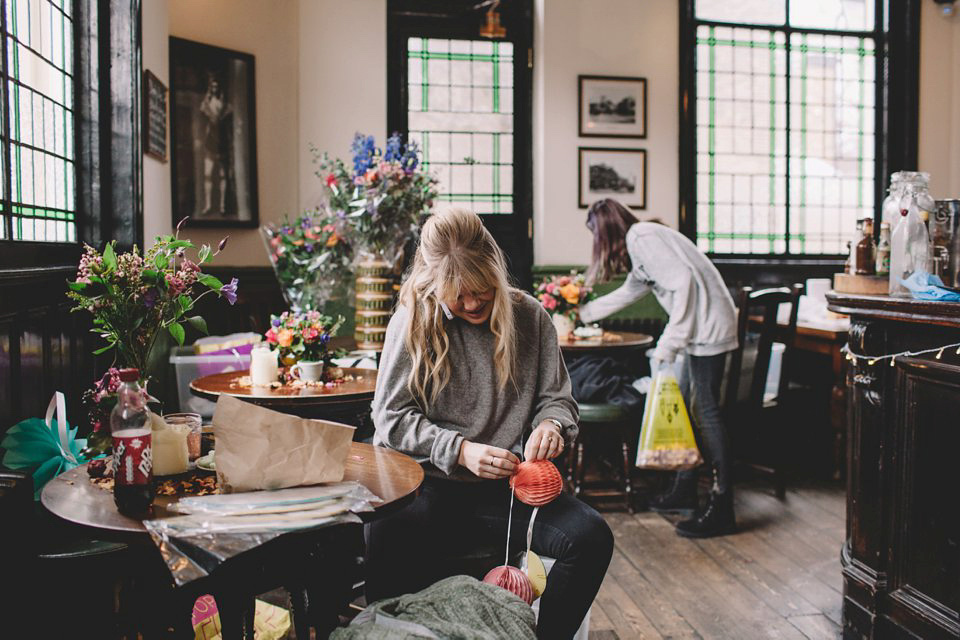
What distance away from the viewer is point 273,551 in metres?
1.39

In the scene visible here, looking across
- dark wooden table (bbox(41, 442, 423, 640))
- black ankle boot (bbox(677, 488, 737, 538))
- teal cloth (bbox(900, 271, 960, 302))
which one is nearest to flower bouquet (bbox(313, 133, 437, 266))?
black ankle boot (bbox(677, 488, 737, 538))

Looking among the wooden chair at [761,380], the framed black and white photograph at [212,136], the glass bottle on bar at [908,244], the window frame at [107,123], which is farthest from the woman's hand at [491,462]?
the framed black and white photograph at [212,136]

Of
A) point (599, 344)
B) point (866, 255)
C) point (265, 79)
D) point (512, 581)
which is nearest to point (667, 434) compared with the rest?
point (599, 344)

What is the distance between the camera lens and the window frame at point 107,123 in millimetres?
3078

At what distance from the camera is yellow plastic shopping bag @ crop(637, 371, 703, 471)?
354 cm

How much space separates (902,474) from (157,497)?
6.55 ft

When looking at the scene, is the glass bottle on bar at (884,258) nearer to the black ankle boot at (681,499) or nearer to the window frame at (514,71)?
the black ankle boot at (681,499)

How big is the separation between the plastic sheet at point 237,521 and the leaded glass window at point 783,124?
16.3ft

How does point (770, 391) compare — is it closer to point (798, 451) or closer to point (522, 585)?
point (798, 451)

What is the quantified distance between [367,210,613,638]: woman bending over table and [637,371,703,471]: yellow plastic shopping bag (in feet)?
4.99

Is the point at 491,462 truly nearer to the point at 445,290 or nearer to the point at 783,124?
the point at 445,290

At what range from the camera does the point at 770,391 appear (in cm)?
429

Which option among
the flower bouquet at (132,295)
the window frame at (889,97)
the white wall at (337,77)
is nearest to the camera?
the flower bouquet at (132,295)

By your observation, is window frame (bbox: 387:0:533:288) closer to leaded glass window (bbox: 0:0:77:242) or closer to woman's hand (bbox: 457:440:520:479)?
leaded glass window (bbox: 0:0:77:242)
